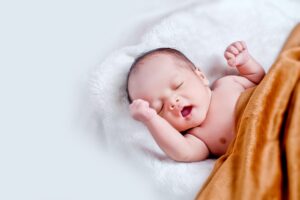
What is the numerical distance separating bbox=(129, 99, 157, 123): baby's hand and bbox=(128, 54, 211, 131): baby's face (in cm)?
7

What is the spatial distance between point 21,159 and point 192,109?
40 centimetres

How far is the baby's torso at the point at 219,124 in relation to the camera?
1.26 meters

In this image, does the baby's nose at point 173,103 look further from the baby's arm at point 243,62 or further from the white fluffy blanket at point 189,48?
the baby's arm at point 243,62

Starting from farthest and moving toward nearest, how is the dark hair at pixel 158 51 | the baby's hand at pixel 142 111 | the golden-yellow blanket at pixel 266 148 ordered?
the dark hair at pixel 158 51 → the baby's hand at pixel 142 111 → the golden-yellow blanket at pixel 266 148

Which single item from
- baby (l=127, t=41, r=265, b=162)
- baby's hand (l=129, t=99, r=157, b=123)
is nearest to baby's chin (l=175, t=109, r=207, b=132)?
baby (l=127, t=41, r=265, b=162)

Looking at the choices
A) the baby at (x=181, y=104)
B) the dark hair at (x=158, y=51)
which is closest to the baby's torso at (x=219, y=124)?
the baby at (x=181, y=104)

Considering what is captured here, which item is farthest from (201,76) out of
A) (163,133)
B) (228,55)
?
(163,133)

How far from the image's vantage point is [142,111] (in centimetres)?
118

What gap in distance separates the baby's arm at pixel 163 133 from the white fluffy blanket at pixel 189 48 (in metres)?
0.02

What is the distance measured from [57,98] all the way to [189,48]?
1.23ft

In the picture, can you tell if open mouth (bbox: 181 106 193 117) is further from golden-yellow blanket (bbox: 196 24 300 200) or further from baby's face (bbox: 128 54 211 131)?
golden-yellow blanket (bbox: 196 24 300 200)

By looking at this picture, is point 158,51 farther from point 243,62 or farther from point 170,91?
point 243,62

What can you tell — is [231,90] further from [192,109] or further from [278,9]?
[278,9]

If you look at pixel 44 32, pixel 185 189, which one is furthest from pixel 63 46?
Answer: pixel 185 189
